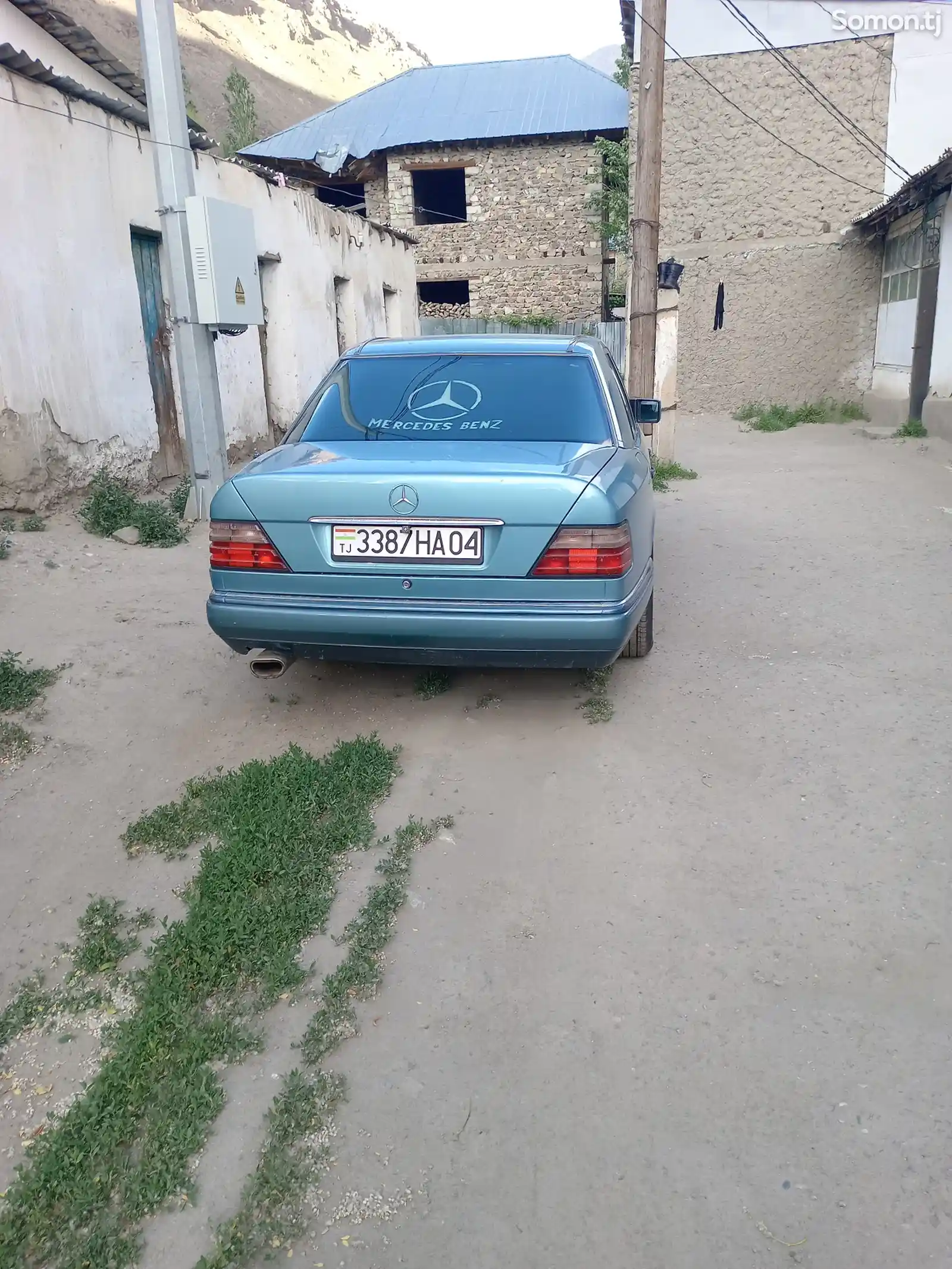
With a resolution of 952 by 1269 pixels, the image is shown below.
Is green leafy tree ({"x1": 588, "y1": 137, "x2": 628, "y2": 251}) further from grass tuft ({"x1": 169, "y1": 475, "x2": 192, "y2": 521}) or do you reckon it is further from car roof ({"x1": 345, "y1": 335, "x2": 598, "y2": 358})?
car roof ({"x1": 345, "y1": 335, "x2": 598, "y2": 358})

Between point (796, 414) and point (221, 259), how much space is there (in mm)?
12616

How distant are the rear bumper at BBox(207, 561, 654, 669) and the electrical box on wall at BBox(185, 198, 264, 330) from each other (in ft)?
14.1

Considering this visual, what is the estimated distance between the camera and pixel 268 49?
7100 cm

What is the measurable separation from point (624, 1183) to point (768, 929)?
1.00m

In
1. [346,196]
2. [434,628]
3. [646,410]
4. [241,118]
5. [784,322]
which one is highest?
[241,118]

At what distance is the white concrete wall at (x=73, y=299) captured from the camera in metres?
6.57

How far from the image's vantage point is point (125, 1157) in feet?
6.59

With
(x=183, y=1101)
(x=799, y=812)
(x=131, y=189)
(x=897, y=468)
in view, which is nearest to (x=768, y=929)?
(x=799, y=812)

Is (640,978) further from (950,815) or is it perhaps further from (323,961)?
(950,815)

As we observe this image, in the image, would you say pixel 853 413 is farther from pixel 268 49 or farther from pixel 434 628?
pixel 268 49

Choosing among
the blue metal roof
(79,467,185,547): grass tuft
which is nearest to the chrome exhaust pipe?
(79,467,185,547): grass tuft

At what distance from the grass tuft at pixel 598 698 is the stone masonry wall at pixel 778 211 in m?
14.7

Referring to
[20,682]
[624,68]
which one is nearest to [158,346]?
[20,682]

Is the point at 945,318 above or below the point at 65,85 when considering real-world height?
below
